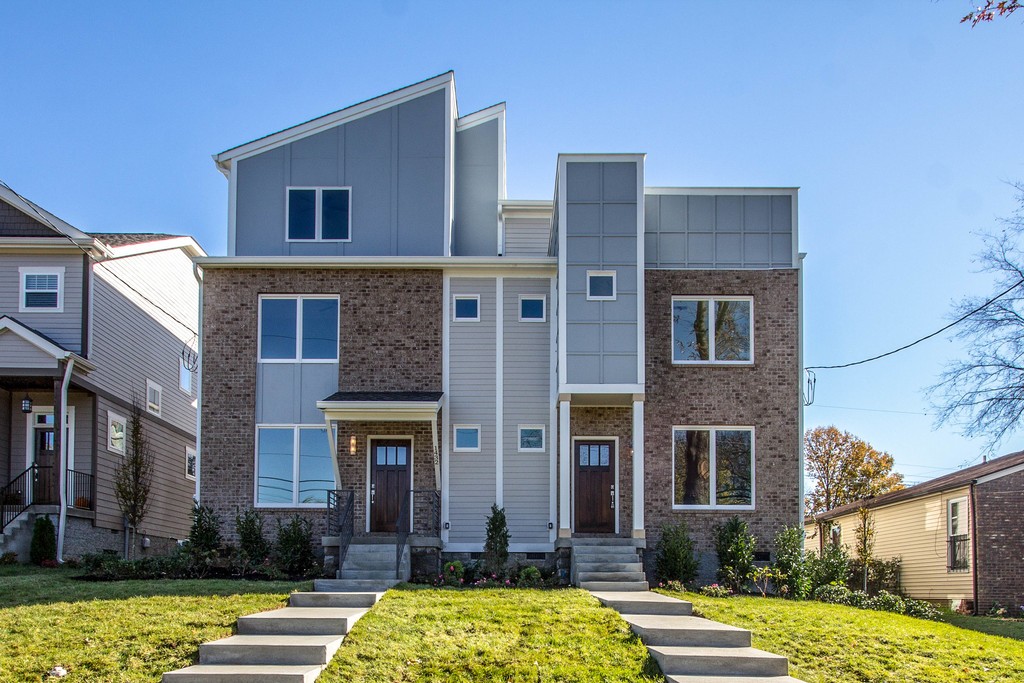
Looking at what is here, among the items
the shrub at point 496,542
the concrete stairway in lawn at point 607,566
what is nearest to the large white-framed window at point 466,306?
the shrub at point 496,542

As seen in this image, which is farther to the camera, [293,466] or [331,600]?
[293,466]

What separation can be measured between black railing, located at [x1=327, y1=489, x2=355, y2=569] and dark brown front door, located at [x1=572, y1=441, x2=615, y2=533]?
402cm

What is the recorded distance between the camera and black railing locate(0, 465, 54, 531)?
18.8 m

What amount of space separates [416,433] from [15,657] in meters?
8.85

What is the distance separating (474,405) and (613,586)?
4577mm

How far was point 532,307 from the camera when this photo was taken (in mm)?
18703

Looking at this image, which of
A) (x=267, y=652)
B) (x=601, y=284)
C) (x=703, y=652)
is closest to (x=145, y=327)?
(x=601, y=284)

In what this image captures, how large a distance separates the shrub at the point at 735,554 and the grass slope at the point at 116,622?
7.15m

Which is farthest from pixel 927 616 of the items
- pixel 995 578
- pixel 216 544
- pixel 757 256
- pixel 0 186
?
pixel 0 186

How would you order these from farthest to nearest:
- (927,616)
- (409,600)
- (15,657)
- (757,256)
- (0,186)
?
1. (0,186)
2. (757,256)
3. (927,616)
4. (409,600)
5. (15,657)

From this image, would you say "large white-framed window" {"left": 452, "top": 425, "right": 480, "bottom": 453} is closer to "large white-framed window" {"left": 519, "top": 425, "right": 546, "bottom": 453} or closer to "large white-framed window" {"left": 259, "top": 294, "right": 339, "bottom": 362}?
"large white-framed window" {"left": 519, "top": 425, "right": 546, "bottom": 453}

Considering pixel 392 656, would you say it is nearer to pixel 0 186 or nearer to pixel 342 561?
pixel 342 561

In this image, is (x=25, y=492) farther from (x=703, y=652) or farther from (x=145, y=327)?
(x=703, y=652)

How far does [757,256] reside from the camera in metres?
18.3
